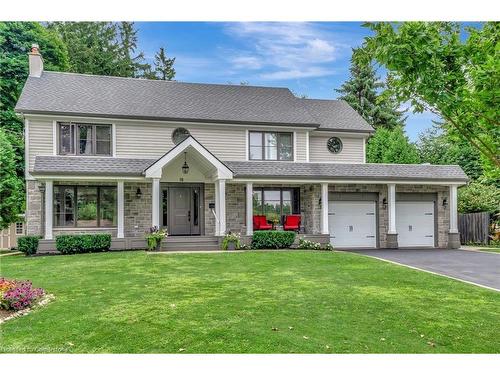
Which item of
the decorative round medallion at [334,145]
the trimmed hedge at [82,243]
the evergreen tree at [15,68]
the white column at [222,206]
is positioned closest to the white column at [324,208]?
the decorative round medallion at [334,145]

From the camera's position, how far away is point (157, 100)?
56.6 ft

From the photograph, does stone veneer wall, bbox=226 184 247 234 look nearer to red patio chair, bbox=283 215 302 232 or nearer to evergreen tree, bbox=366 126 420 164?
red patio chair, bbox=283 215 302 232

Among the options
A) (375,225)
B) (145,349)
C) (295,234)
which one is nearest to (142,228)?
(295,234)

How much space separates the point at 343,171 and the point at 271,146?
3164 millimetres

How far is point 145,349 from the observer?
452cm

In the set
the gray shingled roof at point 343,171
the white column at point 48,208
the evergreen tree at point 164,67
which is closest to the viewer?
the white column at point 48,208

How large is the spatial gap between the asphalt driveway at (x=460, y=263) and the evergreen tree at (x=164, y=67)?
27.9 m

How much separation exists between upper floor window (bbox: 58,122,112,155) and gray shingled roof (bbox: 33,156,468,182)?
2.27 ft

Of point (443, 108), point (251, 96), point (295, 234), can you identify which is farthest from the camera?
point (251, 96)

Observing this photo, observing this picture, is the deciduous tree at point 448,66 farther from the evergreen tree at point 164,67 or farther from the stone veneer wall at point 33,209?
the evergreen tree at point 164,67

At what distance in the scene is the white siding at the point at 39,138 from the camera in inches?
584

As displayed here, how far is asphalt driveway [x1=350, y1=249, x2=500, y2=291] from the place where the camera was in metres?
9.59
